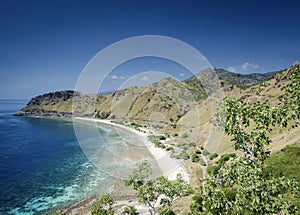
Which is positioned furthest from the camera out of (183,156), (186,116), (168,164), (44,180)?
(186,116)

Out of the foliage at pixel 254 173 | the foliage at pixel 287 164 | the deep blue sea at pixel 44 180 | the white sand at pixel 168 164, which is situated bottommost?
the deep blue sea at pixel 44 180

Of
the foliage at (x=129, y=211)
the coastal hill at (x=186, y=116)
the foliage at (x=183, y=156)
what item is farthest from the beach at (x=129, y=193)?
the coastal hill at (x=186, y=116)

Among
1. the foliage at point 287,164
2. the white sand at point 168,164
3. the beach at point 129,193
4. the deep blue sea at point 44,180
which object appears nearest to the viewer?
the foliage at point 287,164

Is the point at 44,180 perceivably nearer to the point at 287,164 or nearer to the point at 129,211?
the point at 129,211

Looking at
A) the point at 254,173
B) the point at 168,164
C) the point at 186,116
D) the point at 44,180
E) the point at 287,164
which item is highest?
the point at 254,173

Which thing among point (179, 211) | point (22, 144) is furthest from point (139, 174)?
point (22, 144)

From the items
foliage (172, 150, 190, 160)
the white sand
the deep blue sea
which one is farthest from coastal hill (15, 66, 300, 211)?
the deep blue sea

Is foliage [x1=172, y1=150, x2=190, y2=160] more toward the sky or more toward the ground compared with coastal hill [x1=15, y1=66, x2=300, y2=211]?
more toward the ground

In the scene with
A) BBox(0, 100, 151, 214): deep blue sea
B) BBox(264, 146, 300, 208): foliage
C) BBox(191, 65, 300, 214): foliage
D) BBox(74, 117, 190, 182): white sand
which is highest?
BBox(191, 65, 300, 214): foliage

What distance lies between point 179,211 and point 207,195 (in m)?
25.3

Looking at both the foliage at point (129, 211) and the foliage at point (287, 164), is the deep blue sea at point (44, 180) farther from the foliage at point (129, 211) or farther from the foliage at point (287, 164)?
the foliage at point (287, 164)

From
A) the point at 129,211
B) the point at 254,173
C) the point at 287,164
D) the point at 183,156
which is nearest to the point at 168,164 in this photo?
the point at 183,156

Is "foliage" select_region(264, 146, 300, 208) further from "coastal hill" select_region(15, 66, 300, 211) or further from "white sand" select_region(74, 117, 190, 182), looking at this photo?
"white sand" select_region(74, 117, 190, 182)

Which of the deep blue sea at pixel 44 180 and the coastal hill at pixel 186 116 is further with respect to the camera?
the coastal hill at pixel 186 116
